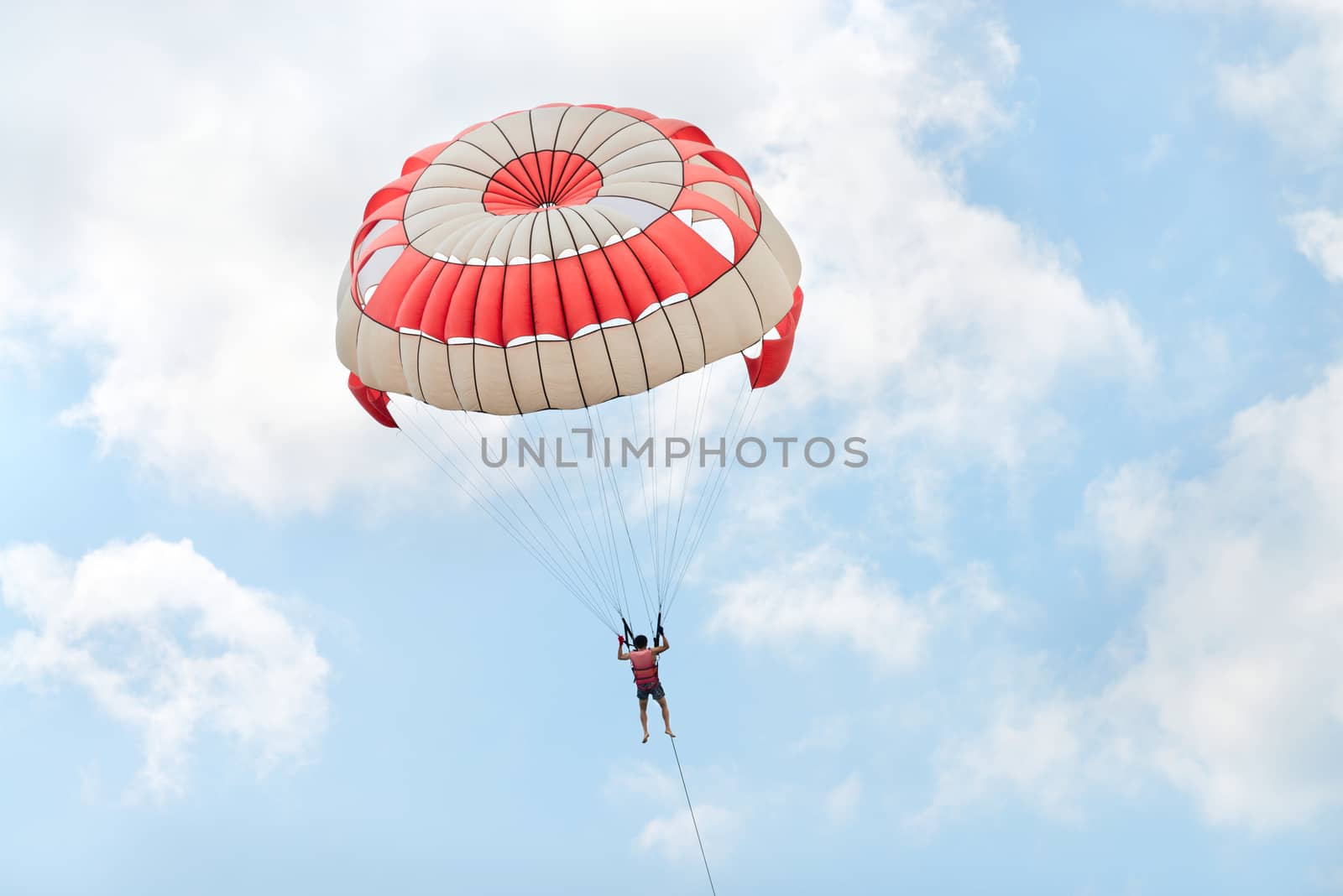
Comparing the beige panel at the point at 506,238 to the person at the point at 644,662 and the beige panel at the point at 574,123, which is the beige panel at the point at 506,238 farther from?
the person at the point at 644,662

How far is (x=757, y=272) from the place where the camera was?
65.5ft

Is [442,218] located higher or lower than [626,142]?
lower

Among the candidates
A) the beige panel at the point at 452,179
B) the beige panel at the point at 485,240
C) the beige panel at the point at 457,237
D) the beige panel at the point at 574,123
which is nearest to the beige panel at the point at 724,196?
the beige panel at the point at 574,123

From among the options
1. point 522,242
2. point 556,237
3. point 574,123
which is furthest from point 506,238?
point 574,123

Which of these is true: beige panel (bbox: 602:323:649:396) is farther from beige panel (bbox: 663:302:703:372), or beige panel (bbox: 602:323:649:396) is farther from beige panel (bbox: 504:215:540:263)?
beige panel (bbox: 504:215:540:263)

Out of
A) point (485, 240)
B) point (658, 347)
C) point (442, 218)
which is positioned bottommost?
point (658, 347)

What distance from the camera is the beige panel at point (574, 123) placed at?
20859mm

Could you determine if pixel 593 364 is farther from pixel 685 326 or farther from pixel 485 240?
pixel 485 240

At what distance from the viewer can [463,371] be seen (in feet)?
64.8

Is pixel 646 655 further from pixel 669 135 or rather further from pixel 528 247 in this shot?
pixel 669 135

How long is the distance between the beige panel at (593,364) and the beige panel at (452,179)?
9.88ft

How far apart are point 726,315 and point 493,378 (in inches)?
131

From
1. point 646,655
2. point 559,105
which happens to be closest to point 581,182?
point 559,105

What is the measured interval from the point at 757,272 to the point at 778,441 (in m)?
3.14
